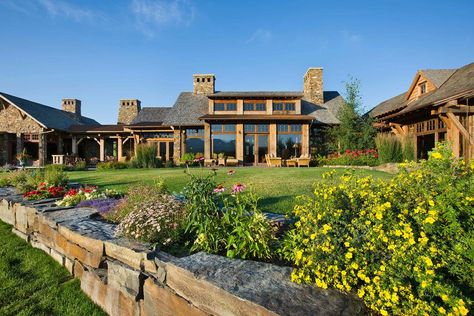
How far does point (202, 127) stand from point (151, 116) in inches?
236

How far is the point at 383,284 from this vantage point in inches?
57.2

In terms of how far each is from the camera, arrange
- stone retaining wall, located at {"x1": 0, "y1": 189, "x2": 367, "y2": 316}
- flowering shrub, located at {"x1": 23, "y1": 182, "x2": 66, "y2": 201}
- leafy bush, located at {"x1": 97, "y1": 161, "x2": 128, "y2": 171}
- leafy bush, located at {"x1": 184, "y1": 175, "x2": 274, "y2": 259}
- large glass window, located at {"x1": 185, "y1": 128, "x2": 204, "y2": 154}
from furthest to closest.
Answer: large glass window, located at {"x1": 185, "y1": 128, "x2": 204, "y2": 154}
leafy bush, located at {"x1": 97, "y1": 161, "x2": 128, "y2": 171}
flowering shrub, located at {"x1": 23, "y1": 182, "x2": 66, "y2": 201}
leafy bush, located at {"x1": 184, "y1": 175, "x2": 274, "y2": 259}
stone retaining wall, located at {"x1": 0, "y1": 189, "x2": 367, "y2": 316}

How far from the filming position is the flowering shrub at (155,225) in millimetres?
2586

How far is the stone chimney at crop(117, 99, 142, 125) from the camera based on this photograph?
26.7 metres

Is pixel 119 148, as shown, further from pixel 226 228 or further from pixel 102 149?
pixel 226 228

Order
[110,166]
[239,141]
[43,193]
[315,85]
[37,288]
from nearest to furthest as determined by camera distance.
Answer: [37,288] < [43,193] < [110,166] < [239,141] < [315,85]

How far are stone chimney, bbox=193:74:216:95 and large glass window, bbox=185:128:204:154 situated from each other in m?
4.69

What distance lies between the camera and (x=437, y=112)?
1033 centimetres

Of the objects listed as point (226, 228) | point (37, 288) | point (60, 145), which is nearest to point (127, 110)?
point (60, 145)

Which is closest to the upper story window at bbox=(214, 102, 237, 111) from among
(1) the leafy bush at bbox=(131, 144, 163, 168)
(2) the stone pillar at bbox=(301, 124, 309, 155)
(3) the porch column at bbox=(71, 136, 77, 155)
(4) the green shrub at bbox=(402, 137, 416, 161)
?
(2) the stone pillar at bbox=(301, 124, 309, 155)

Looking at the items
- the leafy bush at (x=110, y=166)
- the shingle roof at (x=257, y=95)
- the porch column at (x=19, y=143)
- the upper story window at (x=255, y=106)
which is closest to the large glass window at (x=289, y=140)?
the upper story window at (x=255, y=106)

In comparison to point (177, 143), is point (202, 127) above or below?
above

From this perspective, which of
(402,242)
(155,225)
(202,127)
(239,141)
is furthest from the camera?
(202,127)

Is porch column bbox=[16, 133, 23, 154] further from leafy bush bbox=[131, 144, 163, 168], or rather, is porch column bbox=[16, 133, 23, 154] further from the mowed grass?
the mowed grass
